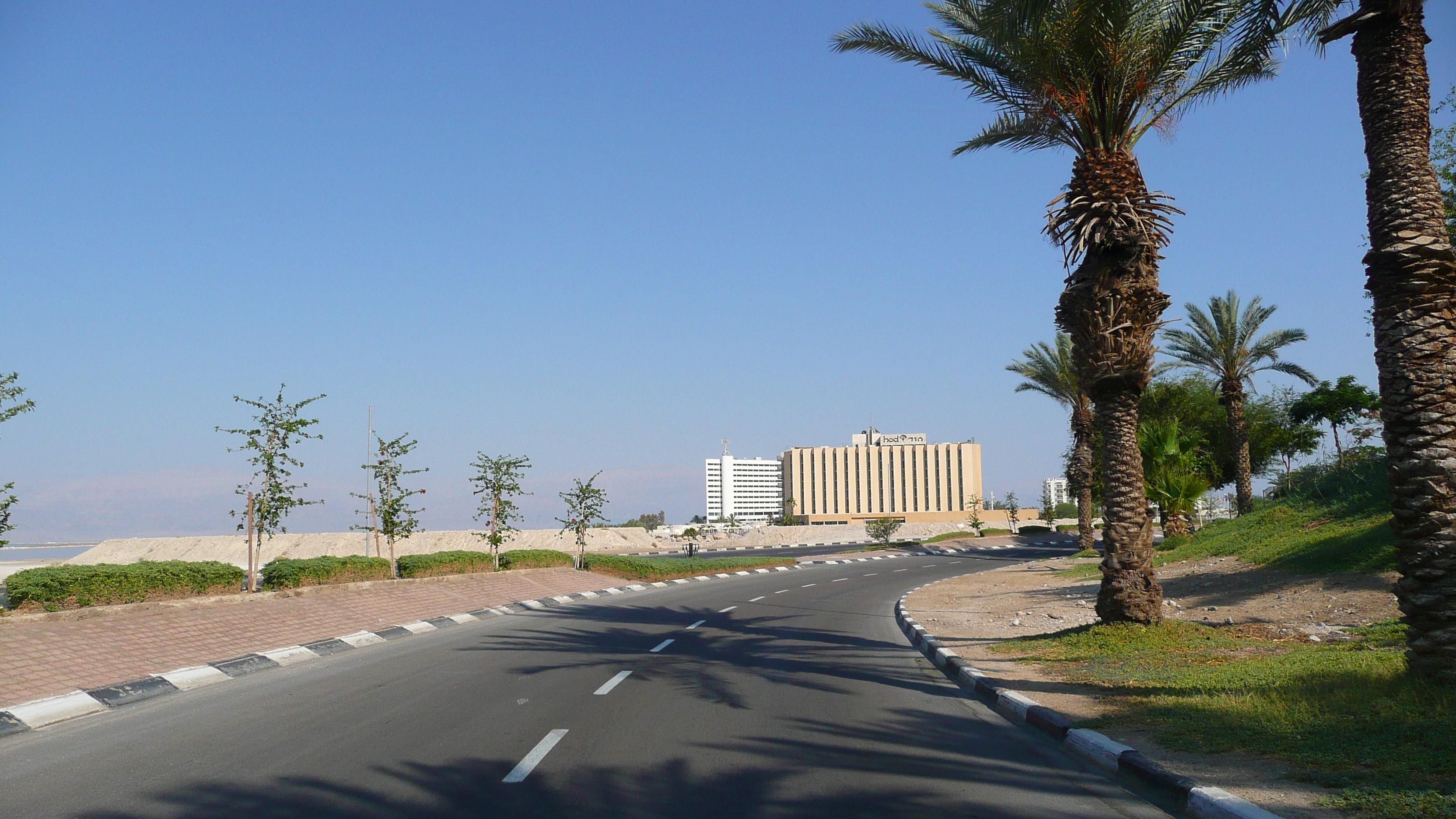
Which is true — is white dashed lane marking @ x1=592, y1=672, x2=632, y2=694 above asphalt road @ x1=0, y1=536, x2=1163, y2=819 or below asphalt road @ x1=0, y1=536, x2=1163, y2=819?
below

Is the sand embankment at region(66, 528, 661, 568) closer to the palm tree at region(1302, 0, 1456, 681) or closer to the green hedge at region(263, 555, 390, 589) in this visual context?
the green hedge at region(263, 555, 390, 589)

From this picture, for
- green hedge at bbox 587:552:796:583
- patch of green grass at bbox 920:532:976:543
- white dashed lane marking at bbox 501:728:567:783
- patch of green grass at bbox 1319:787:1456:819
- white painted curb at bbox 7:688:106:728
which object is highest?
patch of green grass at bbox 1319:787:1456:819

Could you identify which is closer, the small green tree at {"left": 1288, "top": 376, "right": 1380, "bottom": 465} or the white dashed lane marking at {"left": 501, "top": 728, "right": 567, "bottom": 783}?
the white dashed lane marking at {"left": 501, "top": 728, "right": 567, "bottom": 783}

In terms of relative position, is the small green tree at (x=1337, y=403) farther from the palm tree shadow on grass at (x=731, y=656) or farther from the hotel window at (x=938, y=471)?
the hotel window at (x=938, y=471)

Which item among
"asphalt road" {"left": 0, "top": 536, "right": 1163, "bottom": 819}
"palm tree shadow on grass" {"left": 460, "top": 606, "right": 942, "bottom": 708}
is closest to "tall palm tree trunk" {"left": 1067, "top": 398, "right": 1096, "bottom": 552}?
"palm tree shadow on grass" {"left": 460, "top": 606, "right": 942, "bottom": 708}

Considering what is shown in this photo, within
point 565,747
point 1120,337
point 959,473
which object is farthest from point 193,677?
point 959,473

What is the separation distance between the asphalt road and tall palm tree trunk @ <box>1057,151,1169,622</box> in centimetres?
306

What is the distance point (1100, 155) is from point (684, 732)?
975 cm

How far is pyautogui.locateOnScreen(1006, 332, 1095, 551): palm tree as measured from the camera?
41688mm

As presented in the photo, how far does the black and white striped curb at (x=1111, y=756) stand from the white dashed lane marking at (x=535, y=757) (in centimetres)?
404

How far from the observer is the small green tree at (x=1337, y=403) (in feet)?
145

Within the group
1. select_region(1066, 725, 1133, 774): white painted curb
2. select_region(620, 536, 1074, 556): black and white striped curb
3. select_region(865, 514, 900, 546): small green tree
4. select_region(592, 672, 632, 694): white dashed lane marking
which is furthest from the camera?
select_region(865, 514, 900, 546): small green tree

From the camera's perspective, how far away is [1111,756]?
6.46 meters

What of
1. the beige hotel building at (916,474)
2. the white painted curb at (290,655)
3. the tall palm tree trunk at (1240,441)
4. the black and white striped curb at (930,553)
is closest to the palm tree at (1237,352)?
the tall palm tree trunk at (1240,441)
